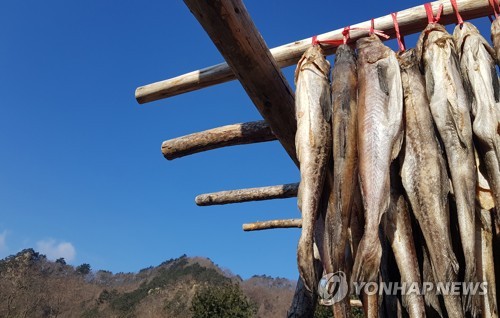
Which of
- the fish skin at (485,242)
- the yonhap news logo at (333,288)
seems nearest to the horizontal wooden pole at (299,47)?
the fish skin at (485,242)

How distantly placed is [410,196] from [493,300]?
1.36 ft

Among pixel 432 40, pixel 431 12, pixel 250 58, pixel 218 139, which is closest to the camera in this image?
pixel 432 40

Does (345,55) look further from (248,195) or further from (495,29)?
(248,195)

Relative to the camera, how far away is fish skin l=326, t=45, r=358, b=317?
1.29 meters

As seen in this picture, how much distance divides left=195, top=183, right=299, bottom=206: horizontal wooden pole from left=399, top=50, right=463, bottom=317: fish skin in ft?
9.20

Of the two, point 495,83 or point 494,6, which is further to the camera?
point 494,6

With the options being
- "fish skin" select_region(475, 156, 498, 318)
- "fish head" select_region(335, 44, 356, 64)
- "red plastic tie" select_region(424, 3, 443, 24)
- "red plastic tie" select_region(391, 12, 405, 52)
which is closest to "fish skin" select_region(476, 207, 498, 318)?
"fish skin" select_region(475, 156, 498, 318)

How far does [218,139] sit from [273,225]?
3045 millimetres

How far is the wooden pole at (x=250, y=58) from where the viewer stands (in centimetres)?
173

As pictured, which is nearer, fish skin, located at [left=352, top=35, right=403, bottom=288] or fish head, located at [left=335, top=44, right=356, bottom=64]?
fish skin, located at [left=352, top=35, right=403, bottom=288]

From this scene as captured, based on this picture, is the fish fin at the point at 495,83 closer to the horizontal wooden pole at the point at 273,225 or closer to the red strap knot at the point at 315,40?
the red strap knot at the point at 315,40

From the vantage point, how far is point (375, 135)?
4.62ft

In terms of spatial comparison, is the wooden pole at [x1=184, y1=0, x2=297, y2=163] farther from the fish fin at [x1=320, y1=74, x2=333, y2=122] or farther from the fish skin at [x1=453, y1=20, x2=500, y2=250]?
the fish skin at [x1=453, y1=20, x2=500, y2=250]

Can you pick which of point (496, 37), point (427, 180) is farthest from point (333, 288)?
point (496, 37)
